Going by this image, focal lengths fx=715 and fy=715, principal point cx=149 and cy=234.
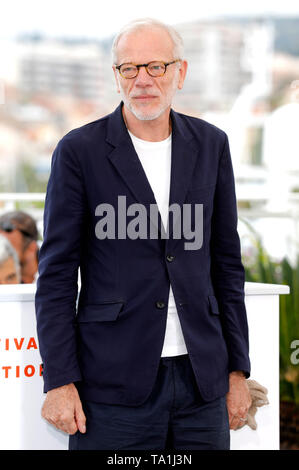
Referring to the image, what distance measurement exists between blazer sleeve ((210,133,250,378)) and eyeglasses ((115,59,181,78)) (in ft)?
0.73

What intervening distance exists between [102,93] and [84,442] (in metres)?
4.94

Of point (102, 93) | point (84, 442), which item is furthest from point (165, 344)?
point (102, 93)

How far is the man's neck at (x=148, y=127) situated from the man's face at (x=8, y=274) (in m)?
1.25

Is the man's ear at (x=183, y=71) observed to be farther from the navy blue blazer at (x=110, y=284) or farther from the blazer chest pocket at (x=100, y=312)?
the blazer chest pocket at (x=100, y=312)

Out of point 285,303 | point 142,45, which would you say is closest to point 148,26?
point 142,45

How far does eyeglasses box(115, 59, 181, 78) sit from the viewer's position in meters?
1.30

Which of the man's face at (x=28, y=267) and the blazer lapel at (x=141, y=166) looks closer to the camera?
the blazer lapel at (x=141, y=166)

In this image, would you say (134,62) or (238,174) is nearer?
(134,62)

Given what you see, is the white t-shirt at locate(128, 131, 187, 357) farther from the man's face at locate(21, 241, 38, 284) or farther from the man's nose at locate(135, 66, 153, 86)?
the man's face at locate(21, 241, 38, 284)

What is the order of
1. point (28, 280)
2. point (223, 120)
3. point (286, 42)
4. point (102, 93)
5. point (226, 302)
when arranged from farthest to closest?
point (286, 42) → point (102, 93) → point (223, 120) → point (28, 280) → point (226, 302)

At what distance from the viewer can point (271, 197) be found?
3.94 m

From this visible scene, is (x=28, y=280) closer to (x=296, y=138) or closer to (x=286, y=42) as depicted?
(x=296, y=138)

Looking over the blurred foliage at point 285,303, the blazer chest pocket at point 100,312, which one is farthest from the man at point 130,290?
the blurred foliage at point 285,303

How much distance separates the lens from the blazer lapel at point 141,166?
1308 millimetres
